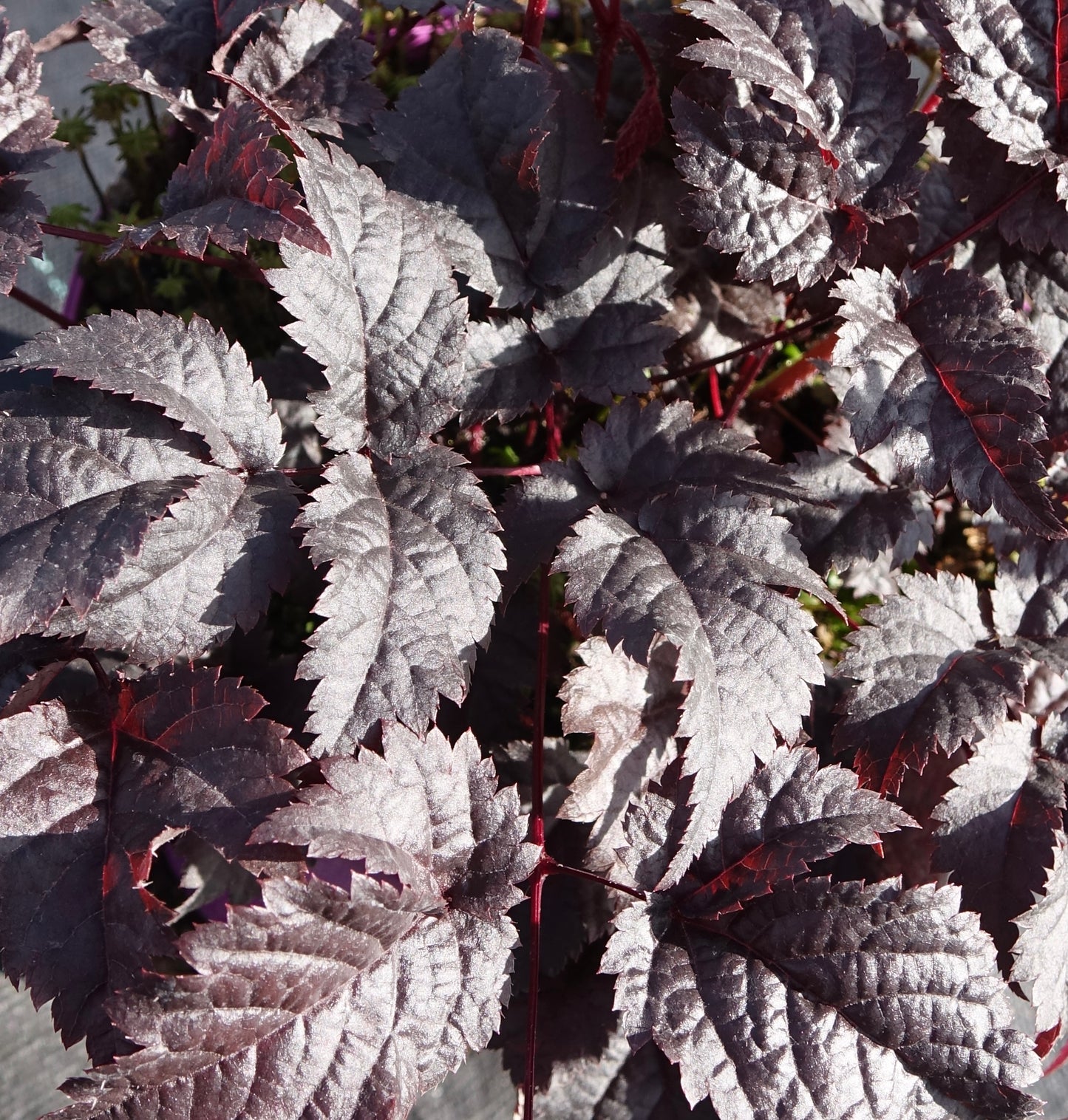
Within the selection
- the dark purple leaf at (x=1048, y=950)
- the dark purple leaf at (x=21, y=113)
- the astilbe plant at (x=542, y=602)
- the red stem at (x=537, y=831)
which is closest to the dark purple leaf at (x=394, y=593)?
the astilbe plant at (x=542, y=602)

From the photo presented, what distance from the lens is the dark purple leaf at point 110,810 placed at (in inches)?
29.9

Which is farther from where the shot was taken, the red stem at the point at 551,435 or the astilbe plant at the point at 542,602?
the red stem at the point at 551,435

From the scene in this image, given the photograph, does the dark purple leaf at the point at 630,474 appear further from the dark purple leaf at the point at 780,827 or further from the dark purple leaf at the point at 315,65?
the dark purple leaf at the point at 315,65

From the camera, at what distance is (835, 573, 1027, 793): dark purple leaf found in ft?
3.07

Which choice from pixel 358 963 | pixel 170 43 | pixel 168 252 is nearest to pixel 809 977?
pixel 358 963

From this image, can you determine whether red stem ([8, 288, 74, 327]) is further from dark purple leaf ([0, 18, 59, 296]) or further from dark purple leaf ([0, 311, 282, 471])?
dark purple leaf ([0, 311, 282, 471])

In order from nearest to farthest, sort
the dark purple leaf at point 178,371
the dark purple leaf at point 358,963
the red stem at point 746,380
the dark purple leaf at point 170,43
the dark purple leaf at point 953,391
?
the dark purple leaf at point 358,963
the dark purple leaf at point 178,371
the dark purple leaf at point 953,391
the dark purple leaf at point 170,43
the red stem at point 746,380

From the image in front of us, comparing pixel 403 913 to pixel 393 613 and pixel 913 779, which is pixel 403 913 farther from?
pixel 913 779

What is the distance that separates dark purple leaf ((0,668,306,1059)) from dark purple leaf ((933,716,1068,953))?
674 mm

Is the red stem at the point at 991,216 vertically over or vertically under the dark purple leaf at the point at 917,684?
over

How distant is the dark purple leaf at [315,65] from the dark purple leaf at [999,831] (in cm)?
97

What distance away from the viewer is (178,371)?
86 centimetres

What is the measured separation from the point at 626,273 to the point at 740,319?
0.28 meters

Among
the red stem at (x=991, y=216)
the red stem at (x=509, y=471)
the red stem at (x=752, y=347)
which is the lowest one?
the red stem at (x=509, y=471)
